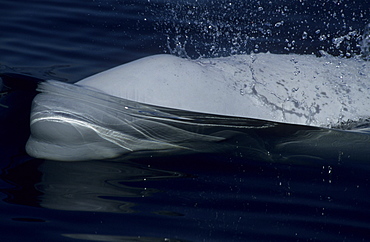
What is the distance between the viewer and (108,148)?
2.86 meters

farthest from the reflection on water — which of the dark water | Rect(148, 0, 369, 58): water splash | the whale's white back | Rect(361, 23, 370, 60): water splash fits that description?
Rect(361, 23, 370, 60): water splash

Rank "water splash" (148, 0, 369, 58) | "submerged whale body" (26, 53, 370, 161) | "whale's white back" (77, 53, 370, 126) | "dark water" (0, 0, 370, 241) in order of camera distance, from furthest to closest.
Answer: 1. "water splash" (148, 0, 369, 58)
2. "whale's white back" (77, 53, 370, 126)
3. "submerged whale body" (26, 53, 370, 161)
4. "dark water" (0, 0, 370, 241)

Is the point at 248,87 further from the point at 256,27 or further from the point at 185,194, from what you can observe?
the point at 256,27

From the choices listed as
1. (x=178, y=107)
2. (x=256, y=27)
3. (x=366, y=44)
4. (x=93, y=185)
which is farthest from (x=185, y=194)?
(x=256, y=27)

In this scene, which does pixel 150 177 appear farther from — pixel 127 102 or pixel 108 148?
pixel 127 102

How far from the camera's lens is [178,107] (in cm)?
299

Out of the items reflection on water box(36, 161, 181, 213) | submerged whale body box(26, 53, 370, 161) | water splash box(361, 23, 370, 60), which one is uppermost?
water splash box(361, 23, 370, 60)

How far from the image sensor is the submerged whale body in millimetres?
2820

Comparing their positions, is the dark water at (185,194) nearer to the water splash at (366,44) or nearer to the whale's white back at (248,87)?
the whale's white back at (248,87)

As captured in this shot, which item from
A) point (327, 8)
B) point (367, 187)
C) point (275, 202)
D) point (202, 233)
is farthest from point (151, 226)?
point (327, 8)

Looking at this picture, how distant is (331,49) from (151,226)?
3.33m

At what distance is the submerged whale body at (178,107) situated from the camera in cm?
282

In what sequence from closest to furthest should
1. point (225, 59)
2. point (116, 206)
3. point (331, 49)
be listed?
point (116, 206) < point (225, 59) < point (331, 49)

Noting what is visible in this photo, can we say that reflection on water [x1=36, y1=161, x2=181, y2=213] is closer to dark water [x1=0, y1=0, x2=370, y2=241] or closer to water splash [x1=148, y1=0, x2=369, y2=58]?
dark water [x1=0, y1=0, x2=370, y2=241]
